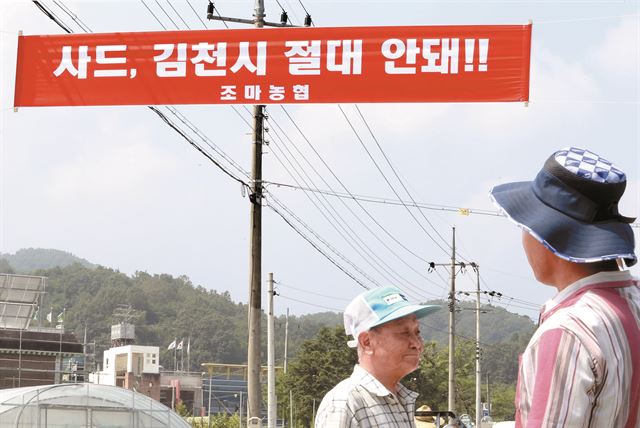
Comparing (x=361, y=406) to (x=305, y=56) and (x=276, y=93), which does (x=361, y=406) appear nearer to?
(x=305, y=56)

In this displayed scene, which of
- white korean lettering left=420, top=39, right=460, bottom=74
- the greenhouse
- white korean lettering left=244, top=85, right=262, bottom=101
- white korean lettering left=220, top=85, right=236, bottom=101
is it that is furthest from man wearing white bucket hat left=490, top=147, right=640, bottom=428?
the greenhouse

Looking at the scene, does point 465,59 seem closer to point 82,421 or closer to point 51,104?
point 51,104

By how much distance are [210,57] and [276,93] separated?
96cm

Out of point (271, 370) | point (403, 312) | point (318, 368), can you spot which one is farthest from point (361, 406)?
point (318, 368)

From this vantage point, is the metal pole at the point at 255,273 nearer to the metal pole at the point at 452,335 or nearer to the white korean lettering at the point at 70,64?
the white korean lettering at the point at 70,64

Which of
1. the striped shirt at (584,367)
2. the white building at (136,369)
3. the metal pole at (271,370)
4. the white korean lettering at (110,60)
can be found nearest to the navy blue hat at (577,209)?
the striped shirt at (584,367)

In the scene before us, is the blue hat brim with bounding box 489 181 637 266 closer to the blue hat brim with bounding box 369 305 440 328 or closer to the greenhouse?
the blue hat brim with bounding box 369 305 440 328

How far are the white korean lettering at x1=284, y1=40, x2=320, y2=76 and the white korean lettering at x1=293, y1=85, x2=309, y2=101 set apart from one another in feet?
0.55

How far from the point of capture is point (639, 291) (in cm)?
272

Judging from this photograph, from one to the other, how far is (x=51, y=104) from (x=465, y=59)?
5.17m

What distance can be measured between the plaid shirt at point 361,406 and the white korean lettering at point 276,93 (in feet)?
29.9

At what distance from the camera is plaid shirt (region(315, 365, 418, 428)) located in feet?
13.7

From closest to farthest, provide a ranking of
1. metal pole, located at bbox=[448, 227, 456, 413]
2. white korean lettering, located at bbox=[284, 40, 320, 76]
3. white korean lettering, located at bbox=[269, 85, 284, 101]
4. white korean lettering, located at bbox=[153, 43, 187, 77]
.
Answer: white korean lettering, located at bbox=[284, 40, 320, 76] → white korean lettering, located at bbox=[269, 85, 284, 101] → white korean lettering, located at bbox=[153, 43, 187, 77] → metal pole, located at bbox=[448, 227, 456, 413]

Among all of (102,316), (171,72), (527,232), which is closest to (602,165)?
(527,232)
